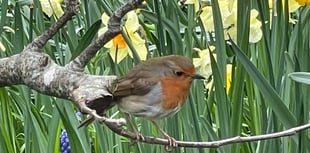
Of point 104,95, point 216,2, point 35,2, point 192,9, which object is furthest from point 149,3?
point 104,95

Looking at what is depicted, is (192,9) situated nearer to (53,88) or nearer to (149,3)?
(149,3)

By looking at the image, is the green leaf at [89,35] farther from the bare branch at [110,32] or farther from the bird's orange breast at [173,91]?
the bare branch at [110,32]

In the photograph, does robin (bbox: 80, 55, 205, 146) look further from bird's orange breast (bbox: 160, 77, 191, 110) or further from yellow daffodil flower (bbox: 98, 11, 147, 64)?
yellow daffodil flower (bbox: 98, 11, 147, 64)

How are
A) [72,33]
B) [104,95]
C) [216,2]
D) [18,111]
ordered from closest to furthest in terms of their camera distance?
[104,95]
[216,2]
[72,33]
[18,111]

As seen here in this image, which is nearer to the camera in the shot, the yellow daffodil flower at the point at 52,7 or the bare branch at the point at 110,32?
the bare branch at the point at 110,32

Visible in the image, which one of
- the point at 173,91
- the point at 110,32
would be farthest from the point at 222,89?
the point at 110,32

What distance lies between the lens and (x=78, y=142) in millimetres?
1948

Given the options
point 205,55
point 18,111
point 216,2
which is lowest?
point 18,111

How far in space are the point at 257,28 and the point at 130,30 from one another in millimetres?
302

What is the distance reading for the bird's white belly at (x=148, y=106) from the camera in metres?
1.48

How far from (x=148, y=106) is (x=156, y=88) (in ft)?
0.19

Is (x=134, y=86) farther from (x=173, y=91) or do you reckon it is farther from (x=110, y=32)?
(x=110, y=32)

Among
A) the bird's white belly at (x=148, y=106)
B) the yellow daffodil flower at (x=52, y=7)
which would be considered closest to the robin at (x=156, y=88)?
the bird's white belly at (x=148, y=106)

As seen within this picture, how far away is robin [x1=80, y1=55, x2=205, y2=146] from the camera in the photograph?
148cm
